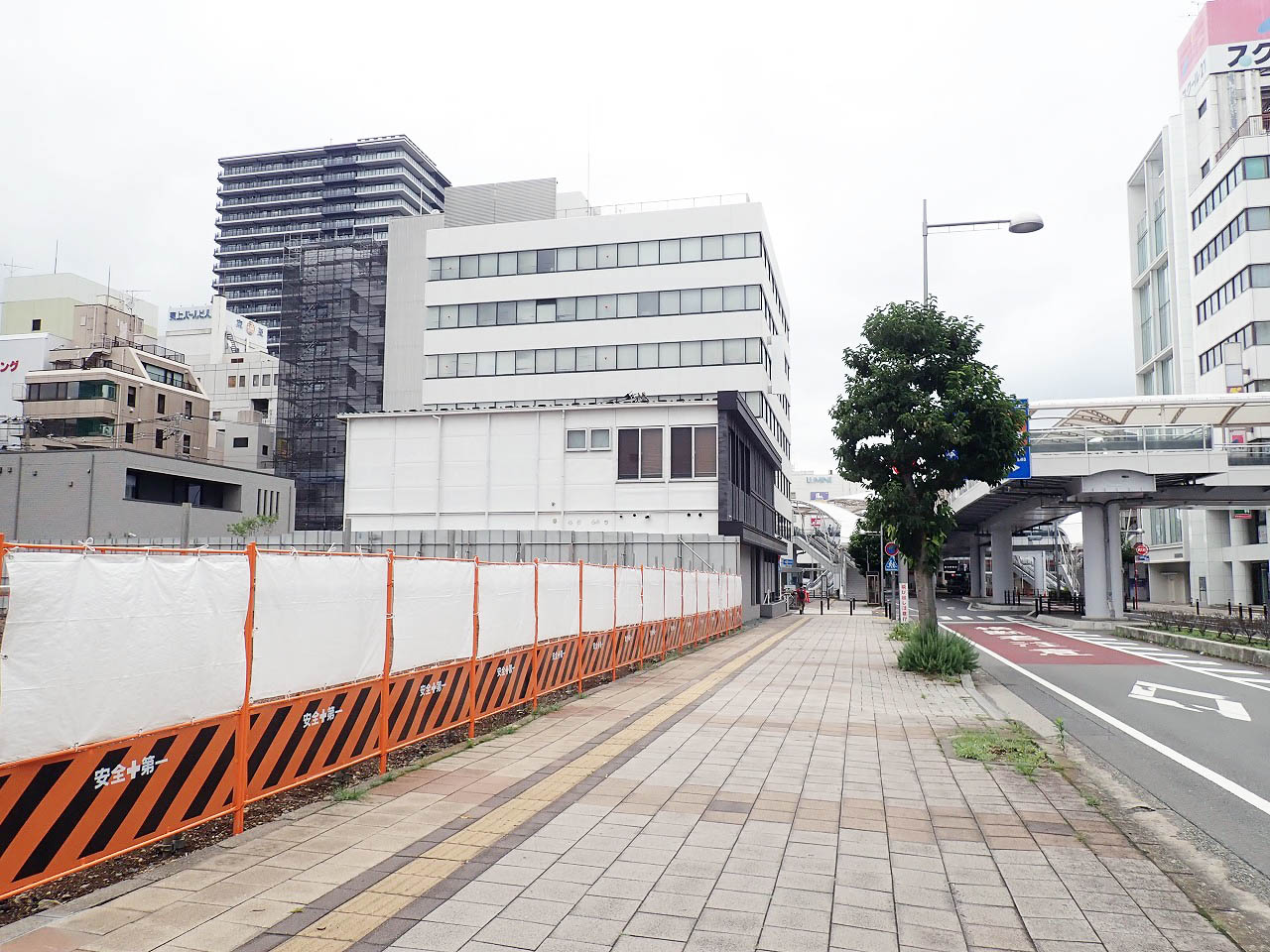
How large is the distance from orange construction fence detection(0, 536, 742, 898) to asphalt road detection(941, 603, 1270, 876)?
6.63m

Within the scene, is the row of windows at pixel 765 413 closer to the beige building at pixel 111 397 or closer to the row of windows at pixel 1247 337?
the row of windows at pixel 1247 337

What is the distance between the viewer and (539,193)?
55.5 m

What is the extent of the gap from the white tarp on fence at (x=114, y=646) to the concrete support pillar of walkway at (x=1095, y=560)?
35635 millimetres

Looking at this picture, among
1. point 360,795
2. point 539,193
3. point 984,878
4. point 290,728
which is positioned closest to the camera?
point 984,878

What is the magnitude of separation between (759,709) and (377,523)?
23105 mm

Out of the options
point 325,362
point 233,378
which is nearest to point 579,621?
point 325,362

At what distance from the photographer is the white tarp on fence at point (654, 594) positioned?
58.6 ft

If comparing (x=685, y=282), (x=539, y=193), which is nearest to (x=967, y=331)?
(x=685, y=282)

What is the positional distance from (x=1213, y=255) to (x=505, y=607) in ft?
186

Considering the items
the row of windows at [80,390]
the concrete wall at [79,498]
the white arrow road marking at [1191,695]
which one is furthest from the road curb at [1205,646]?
the row of windows at [80,390]

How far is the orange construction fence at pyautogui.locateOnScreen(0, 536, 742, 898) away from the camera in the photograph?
4.58m

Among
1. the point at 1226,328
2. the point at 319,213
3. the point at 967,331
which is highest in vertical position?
the point at 319,213

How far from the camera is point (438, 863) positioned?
18.3ft

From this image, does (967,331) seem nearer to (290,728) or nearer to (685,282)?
(290,728)
